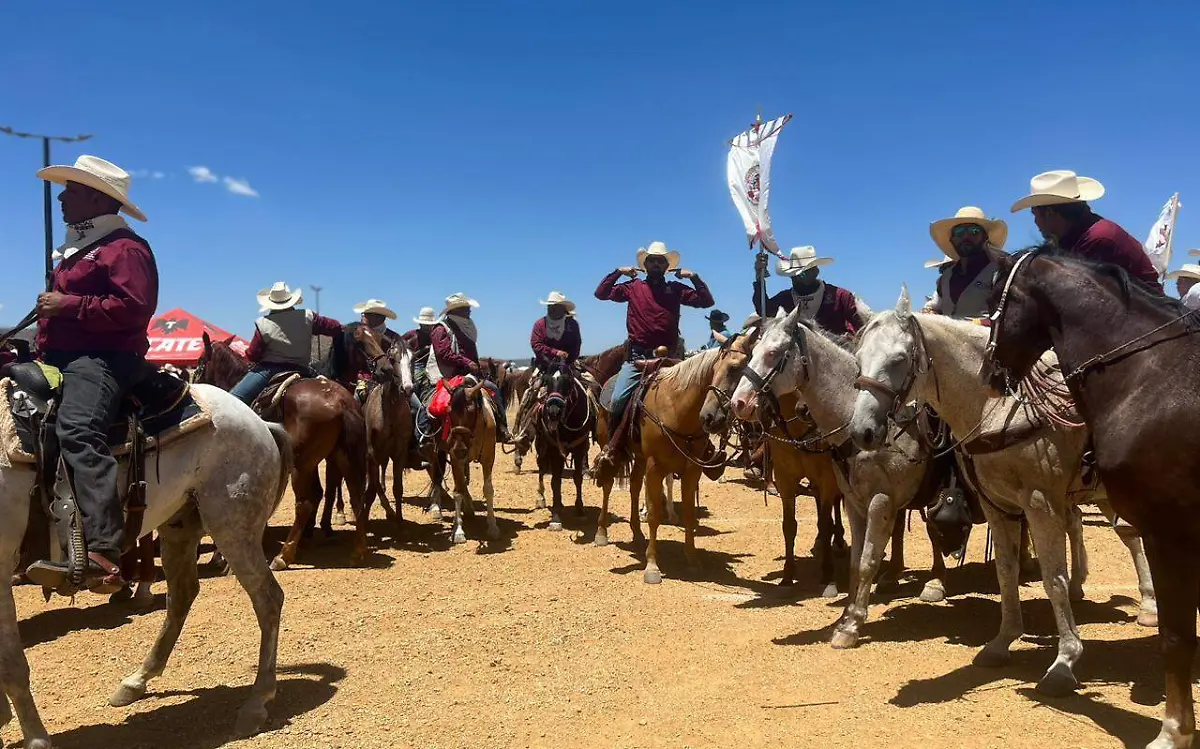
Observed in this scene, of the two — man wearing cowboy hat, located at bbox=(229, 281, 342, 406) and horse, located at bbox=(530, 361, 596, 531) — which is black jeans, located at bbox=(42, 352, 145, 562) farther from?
horse, located at bbox=(530, 361, 596, 531)

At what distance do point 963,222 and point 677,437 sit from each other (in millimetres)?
3353

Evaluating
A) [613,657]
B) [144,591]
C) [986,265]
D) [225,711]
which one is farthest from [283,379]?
[986,265]

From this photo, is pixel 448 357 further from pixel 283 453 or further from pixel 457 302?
pixel 283 453

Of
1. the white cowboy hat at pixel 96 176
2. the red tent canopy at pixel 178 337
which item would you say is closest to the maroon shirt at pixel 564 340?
the white cowboy hat at pixel 96 176

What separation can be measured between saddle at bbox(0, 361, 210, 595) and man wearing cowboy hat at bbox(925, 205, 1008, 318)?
6.13 metres

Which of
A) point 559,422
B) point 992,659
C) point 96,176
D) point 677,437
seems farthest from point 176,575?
point 559,422

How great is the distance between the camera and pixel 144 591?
21.9 feet

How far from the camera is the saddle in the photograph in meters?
3.71

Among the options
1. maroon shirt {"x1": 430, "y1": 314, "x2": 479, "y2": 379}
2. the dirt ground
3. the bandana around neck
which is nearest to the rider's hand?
the bandana around neck

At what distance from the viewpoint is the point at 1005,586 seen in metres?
4.95

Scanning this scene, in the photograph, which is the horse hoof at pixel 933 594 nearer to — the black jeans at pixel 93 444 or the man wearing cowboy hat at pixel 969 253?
the man wearing cowboy hat at pixel 969 253

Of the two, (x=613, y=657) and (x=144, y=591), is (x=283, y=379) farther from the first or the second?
(x=613, y=657)

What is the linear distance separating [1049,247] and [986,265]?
2549 mm

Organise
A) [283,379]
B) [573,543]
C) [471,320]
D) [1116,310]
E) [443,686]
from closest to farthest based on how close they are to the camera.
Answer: [1116,310] → [443,686] → [283,379] → [573,543] → [471,320]
